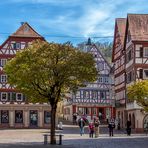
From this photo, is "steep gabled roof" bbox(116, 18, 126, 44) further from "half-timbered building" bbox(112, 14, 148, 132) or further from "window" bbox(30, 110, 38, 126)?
"window" bbox(30, 110, 38, 126)

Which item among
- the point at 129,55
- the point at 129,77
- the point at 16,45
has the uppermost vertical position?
the point at 16,45

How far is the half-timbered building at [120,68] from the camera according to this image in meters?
74.1

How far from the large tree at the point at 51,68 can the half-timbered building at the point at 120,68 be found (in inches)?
1589

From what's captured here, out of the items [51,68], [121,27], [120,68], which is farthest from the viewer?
[121,27]

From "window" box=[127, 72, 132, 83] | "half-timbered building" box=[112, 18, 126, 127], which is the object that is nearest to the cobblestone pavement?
"window" box=[127, 72, 132, 83]

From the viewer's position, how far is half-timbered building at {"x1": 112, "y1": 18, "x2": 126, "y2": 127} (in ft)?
243

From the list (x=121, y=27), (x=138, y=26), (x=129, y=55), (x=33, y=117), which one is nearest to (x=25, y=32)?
(x=33, y=117)

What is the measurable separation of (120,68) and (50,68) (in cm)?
4525

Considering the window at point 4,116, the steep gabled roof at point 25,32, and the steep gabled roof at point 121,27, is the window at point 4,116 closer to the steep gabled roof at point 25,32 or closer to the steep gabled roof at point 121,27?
the steep gabled roof at point 25,32

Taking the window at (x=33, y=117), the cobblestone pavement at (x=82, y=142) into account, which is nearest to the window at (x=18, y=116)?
the window at (x=33, y=117)

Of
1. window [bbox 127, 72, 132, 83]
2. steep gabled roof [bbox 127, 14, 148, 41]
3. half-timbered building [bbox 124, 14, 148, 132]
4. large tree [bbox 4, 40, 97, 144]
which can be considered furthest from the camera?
window [bbox 127, 72, 132, 83]

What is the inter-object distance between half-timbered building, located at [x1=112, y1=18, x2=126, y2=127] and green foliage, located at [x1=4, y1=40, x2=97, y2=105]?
1591 inches

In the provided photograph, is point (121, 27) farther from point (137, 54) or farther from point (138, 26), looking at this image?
point (137, 54)

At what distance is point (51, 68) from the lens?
105ft
